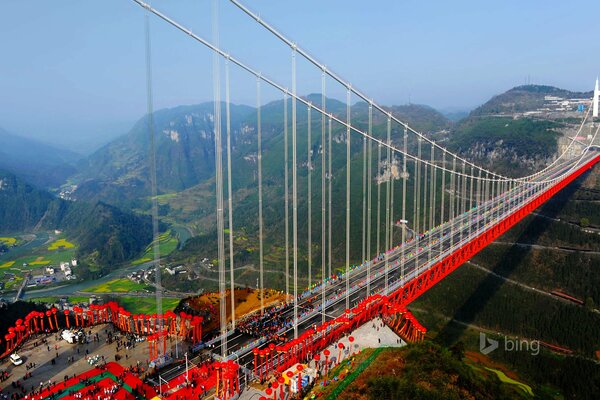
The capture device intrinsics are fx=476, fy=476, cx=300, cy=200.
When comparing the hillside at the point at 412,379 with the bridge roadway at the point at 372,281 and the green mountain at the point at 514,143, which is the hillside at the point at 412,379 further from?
the green mountain at the point at 514,143

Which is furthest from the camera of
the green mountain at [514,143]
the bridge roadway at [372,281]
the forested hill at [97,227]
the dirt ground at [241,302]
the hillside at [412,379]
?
the forested hill at [97,227]

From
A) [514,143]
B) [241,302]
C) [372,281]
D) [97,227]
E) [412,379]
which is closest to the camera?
[412,379]

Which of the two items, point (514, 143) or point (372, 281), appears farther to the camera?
point (514, 143)

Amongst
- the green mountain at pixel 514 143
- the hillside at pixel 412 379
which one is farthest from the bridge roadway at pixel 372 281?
the green mountain at pixel 514 143

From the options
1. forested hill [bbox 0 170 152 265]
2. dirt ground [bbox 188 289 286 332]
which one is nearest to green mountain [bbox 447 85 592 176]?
dirt ground [bbox 188 289 286 332]

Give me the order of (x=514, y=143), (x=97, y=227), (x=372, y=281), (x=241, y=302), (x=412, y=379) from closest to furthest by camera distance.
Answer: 1. (x=412, y=379)
2. (x=241, y=302)
3. (x=372, y=281)
4. (x=514, y=143)
5. (x=97, y=227)

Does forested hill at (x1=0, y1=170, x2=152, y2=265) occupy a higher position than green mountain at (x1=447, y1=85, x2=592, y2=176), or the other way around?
green mountain at (x1=447, y1=85, x2=592, y2=176)

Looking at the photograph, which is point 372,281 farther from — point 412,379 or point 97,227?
point 97,227

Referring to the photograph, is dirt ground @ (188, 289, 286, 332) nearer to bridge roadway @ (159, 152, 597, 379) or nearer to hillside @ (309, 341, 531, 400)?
bridge roadway @ (159, 152, 597, 379)

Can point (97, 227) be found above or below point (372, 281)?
below

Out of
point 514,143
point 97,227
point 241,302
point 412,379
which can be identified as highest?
point 514,143

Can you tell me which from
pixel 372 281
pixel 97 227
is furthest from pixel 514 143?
pixel 97 227

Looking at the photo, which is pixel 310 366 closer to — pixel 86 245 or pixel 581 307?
pixel 581 307
